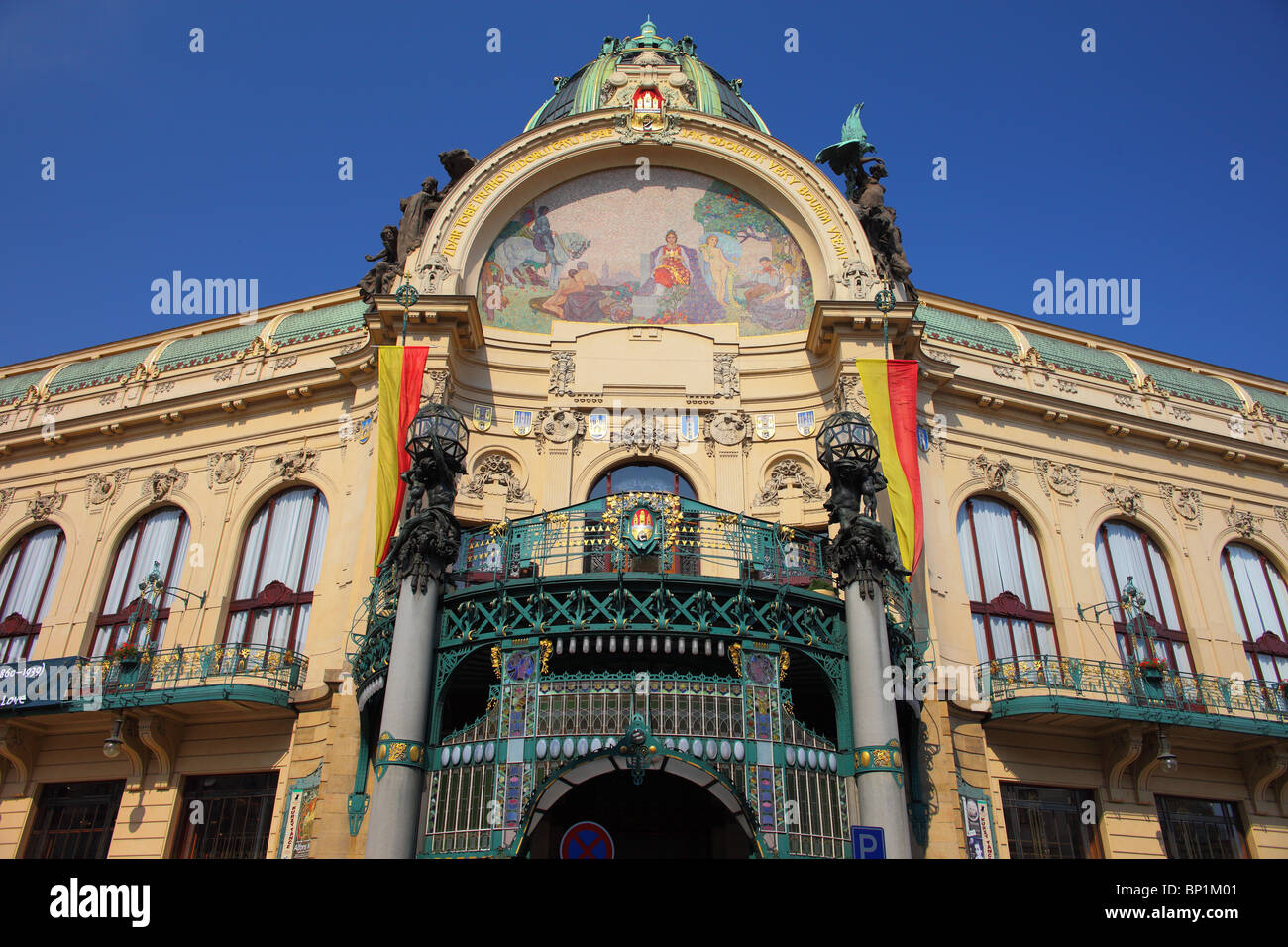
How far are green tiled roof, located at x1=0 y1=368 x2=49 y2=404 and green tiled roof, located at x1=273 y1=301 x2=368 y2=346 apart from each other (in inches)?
319

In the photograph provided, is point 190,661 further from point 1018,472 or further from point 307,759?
point 1018,472

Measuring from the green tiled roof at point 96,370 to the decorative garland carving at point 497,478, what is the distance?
37.1 feet

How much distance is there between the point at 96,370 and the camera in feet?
86.6

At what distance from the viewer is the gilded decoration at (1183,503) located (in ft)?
75.8

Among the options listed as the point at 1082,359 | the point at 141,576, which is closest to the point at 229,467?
the point at 141,576

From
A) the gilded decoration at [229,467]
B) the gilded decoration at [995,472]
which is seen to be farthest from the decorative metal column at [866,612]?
the gilded decoration at [229,467]

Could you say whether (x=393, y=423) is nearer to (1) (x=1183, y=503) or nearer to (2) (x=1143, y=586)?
(2) (x=1143, y=586)

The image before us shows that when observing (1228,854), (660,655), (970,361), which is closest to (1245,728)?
(1228,854)

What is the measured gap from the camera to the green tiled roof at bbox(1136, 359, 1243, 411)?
25344mm

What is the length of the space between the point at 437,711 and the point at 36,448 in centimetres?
1645

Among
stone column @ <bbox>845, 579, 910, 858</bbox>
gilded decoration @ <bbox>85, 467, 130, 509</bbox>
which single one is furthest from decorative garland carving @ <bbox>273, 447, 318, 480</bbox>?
stone column @ <bbox>845, 579, 910, 858</bbox>

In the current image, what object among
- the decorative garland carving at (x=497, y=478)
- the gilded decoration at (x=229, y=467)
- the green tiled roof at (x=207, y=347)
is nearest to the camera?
the decorative garland carving at (x=497, y=478)

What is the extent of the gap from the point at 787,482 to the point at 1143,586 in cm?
859

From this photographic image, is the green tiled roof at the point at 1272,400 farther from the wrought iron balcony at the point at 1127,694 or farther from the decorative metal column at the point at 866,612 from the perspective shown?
the decorative metal column at the point at 866,612
